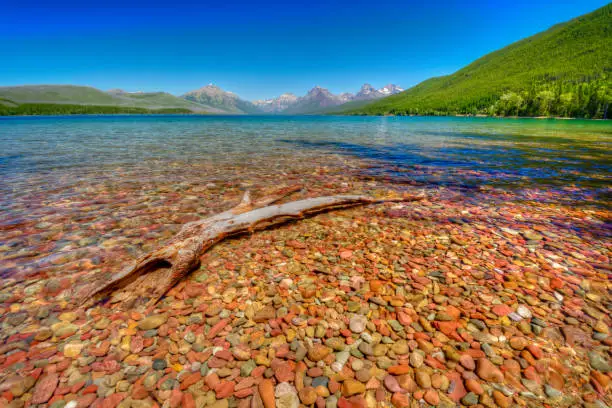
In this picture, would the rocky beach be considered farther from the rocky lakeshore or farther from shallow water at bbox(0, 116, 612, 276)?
shallow water at bbox(0, 116, 612, 276)

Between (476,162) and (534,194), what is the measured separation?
8.20 meters

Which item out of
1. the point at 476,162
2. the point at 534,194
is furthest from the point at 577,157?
the point at 534,194

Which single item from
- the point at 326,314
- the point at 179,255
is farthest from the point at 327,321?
the point at 179,255

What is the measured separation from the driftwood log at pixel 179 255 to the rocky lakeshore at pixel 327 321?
0.78ft

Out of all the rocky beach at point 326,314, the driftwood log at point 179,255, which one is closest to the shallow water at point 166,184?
the rocky beach at point 326,314

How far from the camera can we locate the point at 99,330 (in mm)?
4121

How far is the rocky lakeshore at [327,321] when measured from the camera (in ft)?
10.5

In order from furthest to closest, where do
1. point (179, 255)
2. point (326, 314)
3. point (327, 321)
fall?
point (179, 255) → point (326, 314) → point (327, 321)

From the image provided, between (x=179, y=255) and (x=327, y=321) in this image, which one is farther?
(x=179, y=255)

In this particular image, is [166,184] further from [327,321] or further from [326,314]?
[327,321]

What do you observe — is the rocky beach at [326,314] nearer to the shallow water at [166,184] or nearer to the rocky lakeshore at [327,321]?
the rocky lakeshore at [327,321]

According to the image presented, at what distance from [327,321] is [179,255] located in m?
3.28

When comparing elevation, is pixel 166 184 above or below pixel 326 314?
above

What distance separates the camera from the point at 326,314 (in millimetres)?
4473
